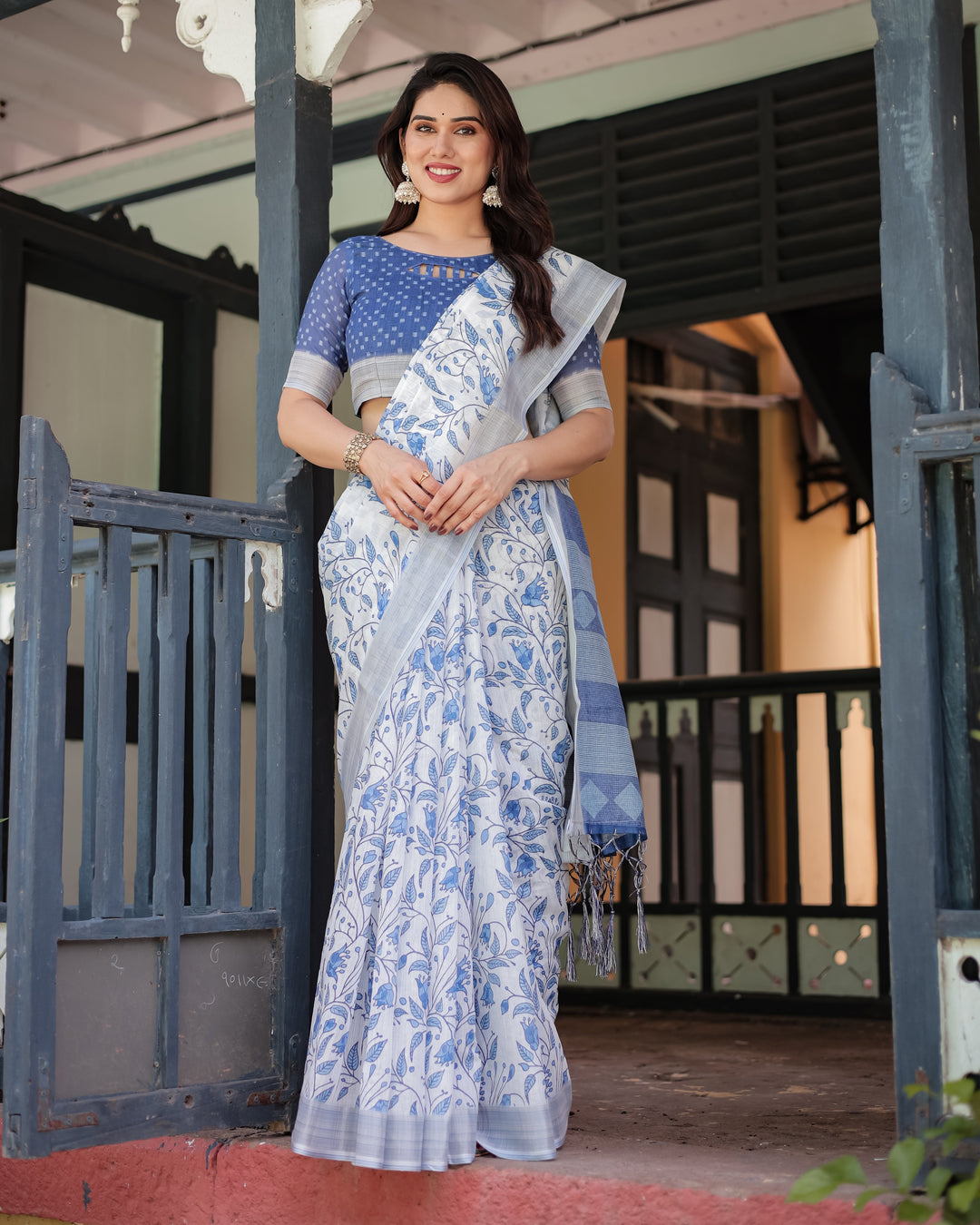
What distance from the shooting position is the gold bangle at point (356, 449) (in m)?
2.43

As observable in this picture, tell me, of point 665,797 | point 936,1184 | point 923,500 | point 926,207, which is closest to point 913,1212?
point 936,1184

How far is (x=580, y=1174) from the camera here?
6.89ft

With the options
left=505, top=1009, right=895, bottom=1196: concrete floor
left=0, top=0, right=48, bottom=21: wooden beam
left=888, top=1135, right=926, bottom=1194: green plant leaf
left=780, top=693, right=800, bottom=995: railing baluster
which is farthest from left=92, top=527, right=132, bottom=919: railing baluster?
left=780, top=693, right=800, bottom=995: railing baluster

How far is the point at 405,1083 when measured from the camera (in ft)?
7.04

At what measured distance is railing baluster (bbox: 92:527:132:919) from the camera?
2.40 m

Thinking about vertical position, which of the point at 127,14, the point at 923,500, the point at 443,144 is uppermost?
the point at 127,14

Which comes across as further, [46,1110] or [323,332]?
[323,332]

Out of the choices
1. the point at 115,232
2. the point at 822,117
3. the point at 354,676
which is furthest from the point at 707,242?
the point at 354,676

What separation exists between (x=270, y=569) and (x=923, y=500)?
1.17 meters

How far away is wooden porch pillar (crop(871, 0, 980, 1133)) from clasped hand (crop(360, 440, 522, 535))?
1.88ft

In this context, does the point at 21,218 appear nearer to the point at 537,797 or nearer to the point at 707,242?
the point at 707,242

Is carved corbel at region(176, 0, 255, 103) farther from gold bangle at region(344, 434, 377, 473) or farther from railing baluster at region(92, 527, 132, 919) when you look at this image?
railing baluster at region(92, 527, 132, 919)

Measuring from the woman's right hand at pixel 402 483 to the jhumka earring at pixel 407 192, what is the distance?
526mm

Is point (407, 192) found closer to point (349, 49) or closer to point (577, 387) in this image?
point (577, 387)
